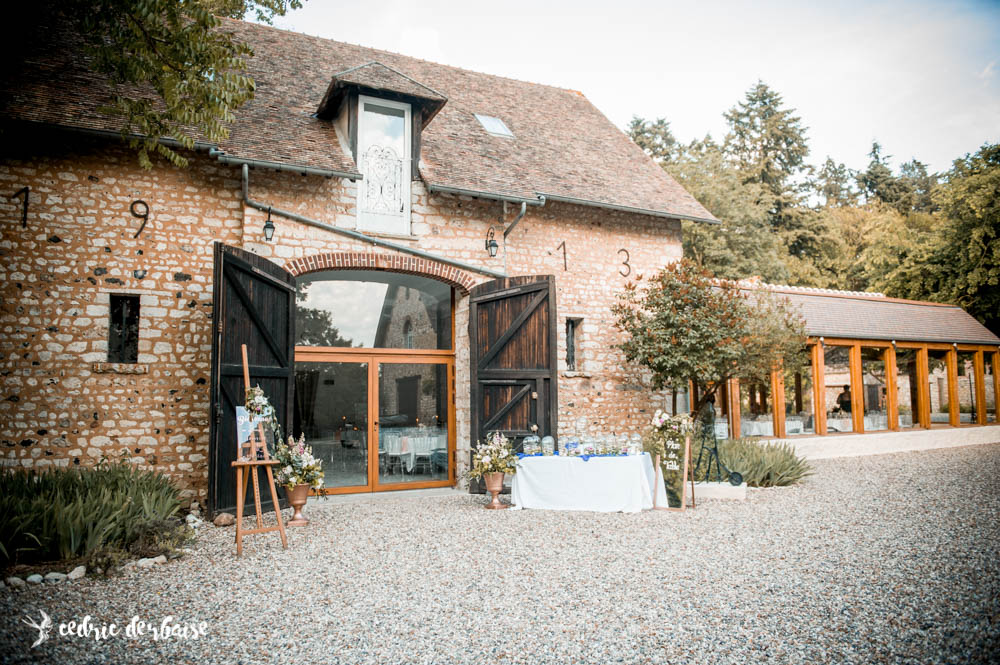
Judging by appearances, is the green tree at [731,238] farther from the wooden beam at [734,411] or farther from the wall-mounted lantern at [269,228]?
the wall-mounted lantern at [269,228]

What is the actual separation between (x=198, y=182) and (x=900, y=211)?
120 ft

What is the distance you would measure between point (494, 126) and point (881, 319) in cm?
1139

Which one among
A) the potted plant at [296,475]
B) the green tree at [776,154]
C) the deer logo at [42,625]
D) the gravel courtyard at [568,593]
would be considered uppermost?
the green tree at [776,154]

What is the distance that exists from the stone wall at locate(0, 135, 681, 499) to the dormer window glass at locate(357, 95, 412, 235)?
0.71 feet

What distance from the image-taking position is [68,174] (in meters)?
7.48

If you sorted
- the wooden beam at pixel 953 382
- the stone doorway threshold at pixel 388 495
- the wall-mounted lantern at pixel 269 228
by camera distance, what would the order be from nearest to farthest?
the wall-mounted lantern at pixel 269 228, the stone doorway threshold at pixel 388 495, the wooden beam at pixel 953 382

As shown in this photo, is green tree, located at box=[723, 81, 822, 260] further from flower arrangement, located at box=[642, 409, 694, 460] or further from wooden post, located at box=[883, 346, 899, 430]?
flower arrangement, located at box=[642, 409, 694, 460]

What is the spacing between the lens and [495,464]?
7.86 metres

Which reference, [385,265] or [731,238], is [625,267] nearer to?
[385,265]

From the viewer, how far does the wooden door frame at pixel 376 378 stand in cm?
888

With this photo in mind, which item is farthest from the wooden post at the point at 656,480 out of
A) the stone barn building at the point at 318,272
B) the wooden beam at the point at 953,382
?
the wooden beam at the point at 953,382

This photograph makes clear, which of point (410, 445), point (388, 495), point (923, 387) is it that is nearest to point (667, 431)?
point (410, 445)

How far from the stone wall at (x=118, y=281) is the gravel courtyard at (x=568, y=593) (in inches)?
95.3

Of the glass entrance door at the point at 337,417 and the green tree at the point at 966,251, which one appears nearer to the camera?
the glass entrance door at the point at 337,417
